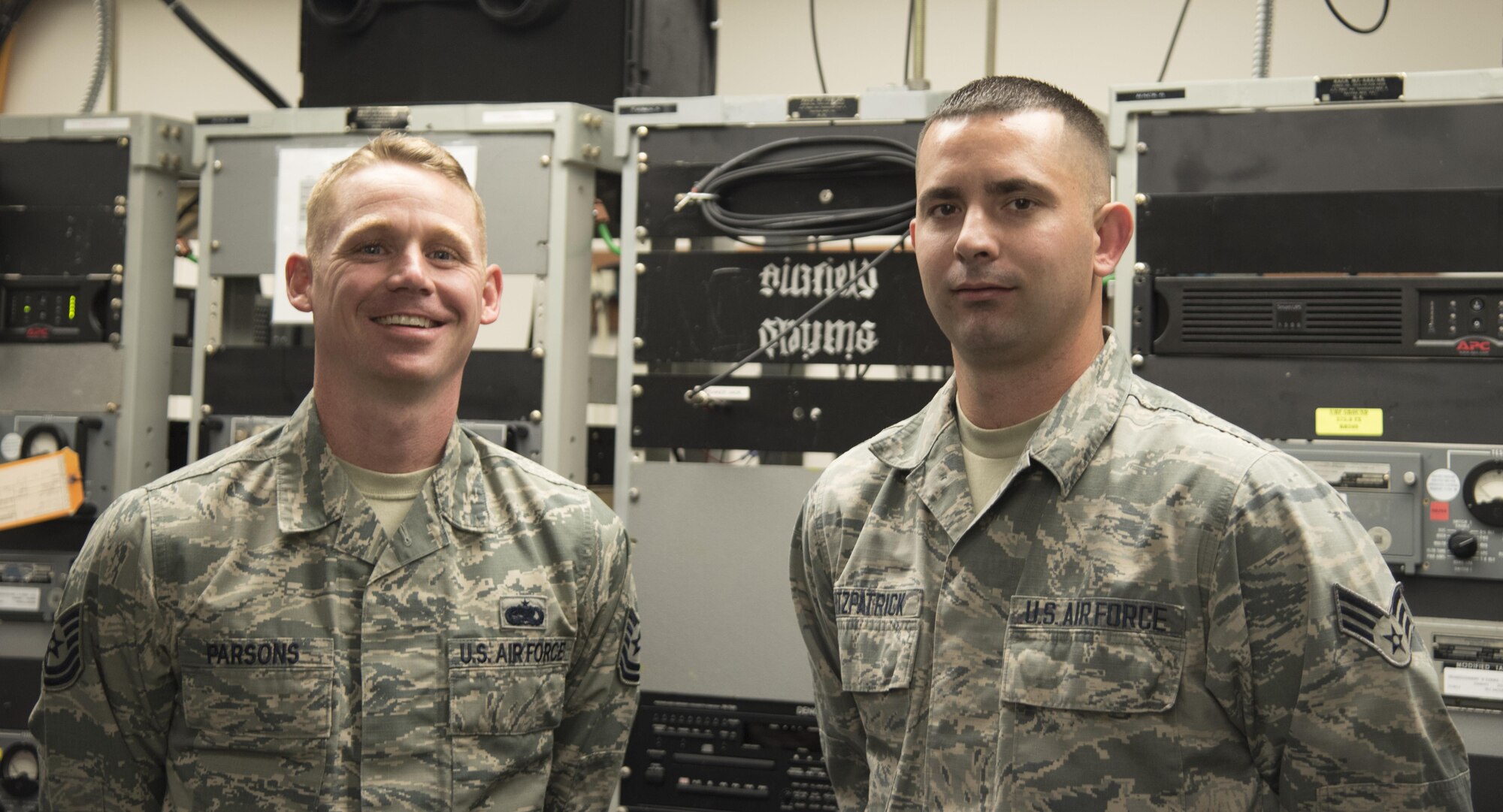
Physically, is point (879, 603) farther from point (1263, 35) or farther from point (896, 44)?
point (896, 44)

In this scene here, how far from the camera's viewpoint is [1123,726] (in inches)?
51.6

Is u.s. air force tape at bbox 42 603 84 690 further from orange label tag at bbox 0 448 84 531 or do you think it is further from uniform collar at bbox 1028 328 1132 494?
uniform collar at bbox 1028 328 1132 494

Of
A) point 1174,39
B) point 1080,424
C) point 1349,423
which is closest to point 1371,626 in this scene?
point 1080,424

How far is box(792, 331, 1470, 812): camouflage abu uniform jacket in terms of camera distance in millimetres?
1246

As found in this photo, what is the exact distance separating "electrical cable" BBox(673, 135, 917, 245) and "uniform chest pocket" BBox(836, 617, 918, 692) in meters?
0.84

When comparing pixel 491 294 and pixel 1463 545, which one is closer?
pixel 491 294

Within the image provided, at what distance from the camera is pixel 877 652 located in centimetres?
146

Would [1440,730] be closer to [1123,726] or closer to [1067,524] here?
[1123,726]

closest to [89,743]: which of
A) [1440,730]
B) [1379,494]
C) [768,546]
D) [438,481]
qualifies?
[438,481]

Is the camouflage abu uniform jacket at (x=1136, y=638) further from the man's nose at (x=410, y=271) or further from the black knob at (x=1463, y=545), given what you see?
the black knob at (x=1463, y=545)

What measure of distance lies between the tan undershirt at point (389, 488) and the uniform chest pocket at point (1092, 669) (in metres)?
0.75

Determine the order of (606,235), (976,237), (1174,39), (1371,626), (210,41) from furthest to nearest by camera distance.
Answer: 1. (1174,39)
2. (210,41)
3. (606,235)
4. (976,237)
5. (1371,626)

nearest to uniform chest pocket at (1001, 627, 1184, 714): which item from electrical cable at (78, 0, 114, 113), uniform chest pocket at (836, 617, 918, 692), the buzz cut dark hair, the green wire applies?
uniform chest pocket at (836, 617, 918, 692)

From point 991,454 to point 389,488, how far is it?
74 cm
